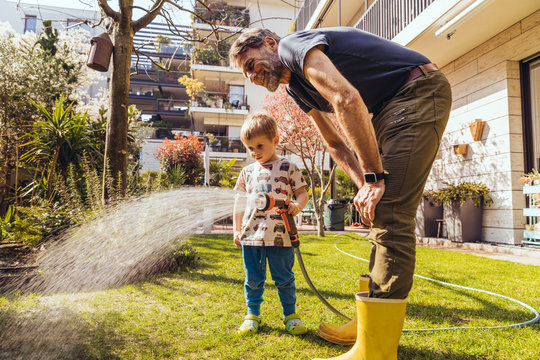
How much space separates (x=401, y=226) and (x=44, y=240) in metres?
3.77

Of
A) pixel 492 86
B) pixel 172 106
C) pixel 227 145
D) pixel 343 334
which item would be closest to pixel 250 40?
pixel 343 334

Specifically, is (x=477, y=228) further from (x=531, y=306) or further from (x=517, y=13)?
(x=531, y=306)

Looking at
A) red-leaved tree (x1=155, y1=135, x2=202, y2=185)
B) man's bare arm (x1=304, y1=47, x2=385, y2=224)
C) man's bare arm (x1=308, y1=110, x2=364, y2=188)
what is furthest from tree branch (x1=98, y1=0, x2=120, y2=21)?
red-leaved tree (x1=155, y1=135, x2=202, y2=185)

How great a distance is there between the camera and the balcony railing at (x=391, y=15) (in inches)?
303

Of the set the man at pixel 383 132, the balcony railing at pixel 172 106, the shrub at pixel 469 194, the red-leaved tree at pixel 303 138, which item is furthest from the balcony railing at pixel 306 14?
the balcony railing at pixel 172 106

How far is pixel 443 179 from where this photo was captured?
8.11 metres

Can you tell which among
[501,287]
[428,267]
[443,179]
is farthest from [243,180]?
[443,179]

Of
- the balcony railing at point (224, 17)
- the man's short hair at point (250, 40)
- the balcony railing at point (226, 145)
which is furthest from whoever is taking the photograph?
the balcony railing at point (226, 145)

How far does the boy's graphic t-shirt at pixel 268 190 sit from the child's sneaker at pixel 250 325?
1.49 ft

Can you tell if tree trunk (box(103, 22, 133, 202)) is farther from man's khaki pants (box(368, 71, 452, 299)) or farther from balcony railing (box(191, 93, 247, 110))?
balcony railing (box(191, 93, 247, 110))

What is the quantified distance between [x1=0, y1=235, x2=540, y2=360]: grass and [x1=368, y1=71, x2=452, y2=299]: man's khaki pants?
30.2 inches

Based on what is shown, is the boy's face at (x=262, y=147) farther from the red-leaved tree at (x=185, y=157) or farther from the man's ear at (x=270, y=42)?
the red-leaved tree at (x=185, y=157)

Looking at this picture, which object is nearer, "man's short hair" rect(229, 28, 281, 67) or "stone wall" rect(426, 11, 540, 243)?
"man's short hair" rect(229, 28, 281, 67)

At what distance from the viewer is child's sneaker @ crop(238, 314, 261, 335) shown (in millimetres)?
2139
